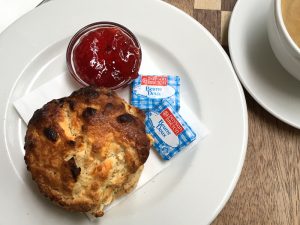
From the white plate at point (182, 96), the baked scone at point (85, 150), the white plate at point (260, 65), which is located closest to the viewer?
the baked scone at point (85, 150)

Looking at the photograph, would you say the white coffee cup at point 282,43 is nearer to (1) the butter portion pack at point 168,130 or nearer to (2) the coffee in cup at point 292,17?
(2) the coffee in cup at point 292,17

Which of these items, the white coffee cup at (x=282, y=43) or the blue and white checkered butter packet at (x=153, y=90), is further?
the blue and white checkered butter packet at (x=153, y=90)

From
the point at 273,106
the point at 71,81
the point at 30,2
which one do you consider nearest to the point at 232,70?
the point at 273,106

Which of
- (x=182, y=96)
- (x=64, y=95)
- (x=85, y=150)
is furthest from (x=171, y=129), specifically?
(x=64, y=95)

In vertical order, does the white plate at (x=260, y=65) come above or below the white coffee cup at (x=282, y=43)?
below

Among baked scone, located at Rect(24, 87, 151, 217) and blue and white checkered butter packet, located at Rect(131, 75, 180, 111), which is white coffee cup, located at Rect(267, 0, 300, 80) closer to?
blue and white checkered butter packet, located at Rect(131, 75, 180, 111)

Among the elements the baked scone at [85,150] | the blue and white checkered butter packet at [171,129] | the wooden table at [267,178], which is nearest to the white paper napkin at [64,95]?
the blue and white checkered butter packet at [171,129]

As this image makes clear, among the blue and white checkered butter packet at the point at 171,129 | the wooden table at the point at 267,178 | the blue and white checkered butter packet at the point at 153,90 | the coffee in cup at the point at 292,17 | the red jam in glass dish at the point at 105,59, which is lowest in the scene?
the wooden table at the point at 267,178

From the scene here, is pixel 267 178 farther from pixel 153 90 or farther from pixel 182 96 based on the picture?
pixel 153 90
